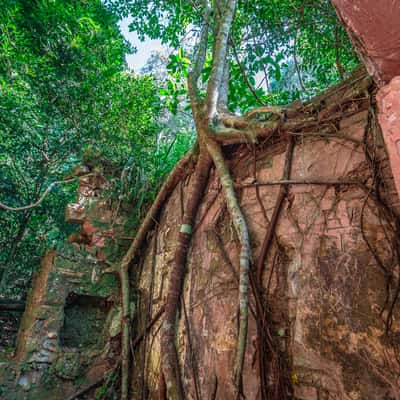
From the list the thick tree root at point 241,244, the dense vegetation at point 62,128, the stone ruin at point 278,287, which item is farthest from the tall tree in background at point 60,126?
the thick tree root at point 241,244

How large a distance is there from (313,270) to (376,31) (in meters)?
1.36

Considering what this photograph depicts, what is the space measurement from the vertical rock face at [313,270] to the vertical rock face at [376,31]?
2.91 ft

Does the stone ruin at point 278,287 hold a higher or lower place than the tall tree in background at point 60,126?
lower

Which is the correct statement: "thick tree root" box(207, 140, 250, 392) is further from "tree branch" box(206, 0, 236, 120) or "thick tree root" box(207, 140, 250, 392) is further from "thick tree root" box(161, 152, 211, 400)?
"tree branch" box(206, 0, 236, 120)

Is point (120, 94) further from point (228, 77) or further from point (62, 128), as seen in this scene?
point (228, 77)

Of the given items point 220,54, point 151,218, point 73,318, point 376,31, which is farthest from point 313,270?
point 73,318

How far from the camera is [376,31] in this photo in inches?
33.0

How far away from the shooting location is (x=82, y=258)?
3.43m

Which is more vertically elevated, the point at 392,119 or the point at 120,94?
the point at 120,94

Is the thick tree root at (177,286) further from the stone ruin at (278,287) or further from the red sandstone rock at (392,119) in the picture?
the red sandstone rock at (392,119)

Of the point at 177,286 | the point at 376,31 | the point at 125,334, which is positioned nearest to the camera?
the point at 376,31

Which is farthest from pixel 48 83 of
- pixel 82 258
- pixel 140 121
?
pixel 82 258

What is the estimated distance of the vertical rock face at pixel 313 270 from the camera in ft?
4.96

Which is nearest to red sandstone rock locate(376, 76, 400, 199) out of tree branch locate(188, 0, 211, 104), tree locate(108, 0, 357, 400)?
tree locate(108, 0, 357, 400)
